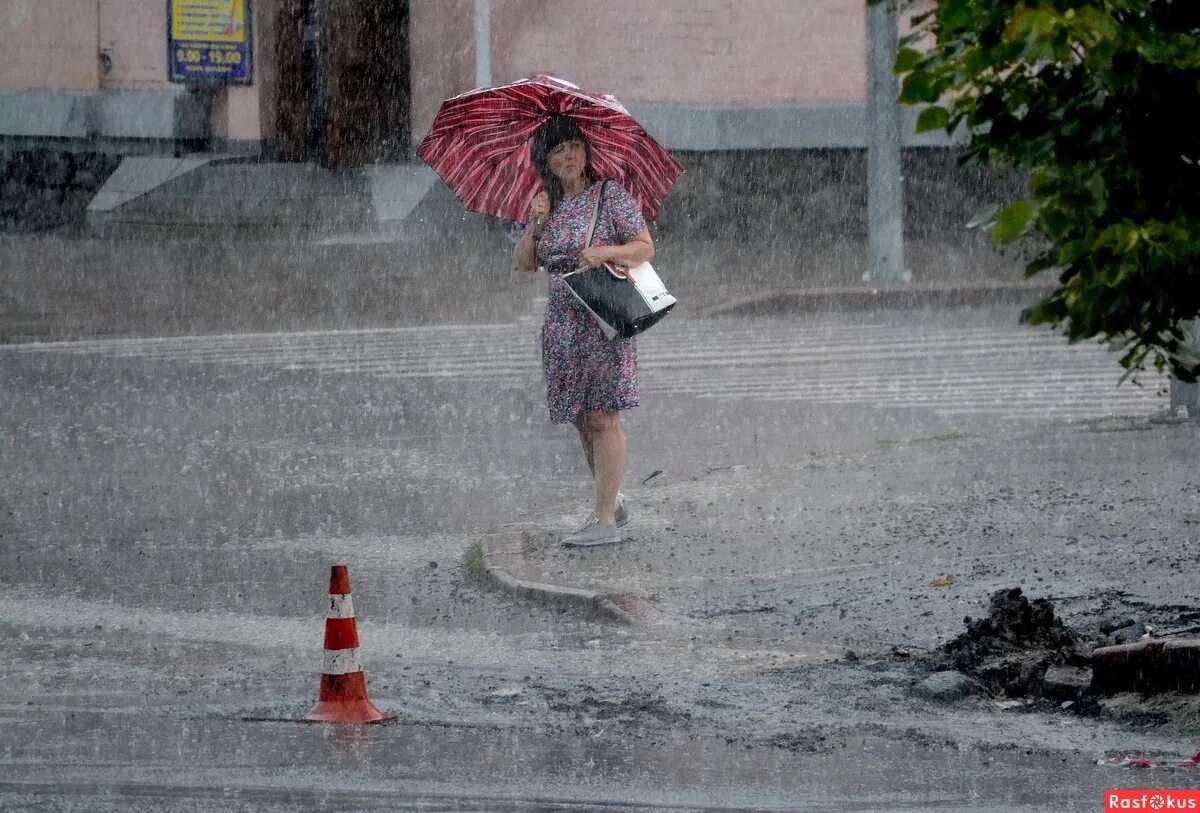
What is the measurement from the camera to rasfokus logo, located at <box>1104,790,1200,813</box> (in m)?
5.38

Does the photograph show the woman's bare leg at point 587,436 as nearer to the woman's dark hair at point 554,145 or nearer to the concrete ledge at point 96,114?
the woman's dark hair at point 554,145

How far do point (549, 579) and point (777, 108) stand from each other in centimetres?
1752

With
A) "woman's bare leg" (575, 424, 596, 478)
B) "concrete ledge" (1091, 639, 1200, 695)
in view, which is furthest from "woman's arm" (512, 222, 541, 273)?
"concrete ledge" (1091, 639, 1200, 695)

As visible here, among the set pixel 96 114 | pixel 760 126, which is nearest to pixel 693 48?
pixel 760 126

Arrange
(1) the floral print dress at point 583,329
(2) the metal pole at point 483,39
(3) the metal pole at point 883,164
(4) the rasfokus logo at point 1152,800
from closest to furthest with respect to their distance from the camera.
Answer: (4) the rasfokus logo at point 1152,800
(1) the floral print dress at point 583,329
(3) the metal pole at point 883,164
(2) the metal pole at point 483,39

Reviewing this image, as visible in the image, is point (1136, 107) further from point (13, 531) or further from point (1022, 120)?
point (13, 531)

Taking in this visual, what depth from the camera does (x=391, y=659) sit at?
755 centimetres

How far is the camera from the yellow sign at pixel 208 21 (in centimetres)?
2484

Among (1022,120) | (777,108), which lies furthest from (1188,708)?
(777,108)

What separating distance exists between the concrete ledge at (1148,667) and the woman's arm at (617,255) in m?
3.15

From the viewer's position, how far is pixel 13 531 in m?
10.1

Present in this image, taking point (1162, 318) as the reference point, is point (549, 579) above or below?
below

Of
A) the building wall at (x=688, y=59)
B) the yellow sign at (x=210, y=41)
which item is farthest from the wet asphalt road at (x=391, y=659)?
the yellow sign at (x=210, y=41)

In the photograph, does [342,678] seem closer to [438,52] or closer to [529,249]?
[529,249]
